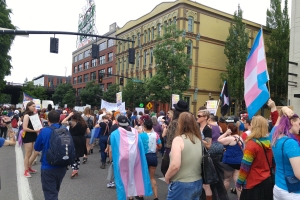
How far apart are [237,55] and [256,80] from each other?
33.2 metres

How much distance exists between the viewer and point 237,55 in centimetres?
3659

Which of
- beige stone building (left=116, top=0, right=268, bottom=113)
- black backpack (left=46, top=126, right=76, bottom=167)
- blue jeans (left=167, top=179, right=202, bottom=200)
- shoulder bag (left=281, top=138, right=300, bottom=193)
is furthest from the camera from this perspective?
beige stone building (left=116, top=0, right=268, bottom=113)

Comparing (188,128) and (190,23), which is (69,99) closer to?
(190,23)

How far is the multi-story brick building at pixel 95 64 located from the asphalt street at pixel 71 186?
36.4 meters

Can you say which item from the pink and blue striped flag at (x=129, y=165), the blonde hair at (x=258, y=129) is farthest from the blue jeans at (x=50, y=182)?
the blonde hair at (x=258, y=129)

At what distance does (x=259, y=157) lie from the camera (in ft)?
12.9

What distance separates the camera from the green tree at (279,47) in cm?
3675

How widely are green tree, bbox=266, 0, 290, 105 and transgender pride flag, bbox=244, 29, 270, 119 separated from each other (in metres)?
34.4

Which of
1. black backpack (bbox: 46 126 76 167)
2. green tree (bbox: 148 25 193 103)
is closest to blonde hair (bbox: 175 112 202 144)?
black backpack (bbox: 46 126 76 167)

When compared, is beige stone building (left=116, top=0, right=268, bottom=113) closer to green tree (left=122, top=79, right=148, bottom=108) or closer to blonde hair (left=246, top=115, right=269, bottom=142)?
green tree (left=122, top=79, right=148, bottom=108)

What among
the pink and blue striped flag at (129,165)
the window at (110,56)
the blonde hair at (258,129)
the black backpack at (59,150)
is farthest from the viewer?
the window at (110,56)

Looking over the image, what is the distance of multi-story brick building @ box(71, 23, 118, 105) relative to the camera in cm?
5525

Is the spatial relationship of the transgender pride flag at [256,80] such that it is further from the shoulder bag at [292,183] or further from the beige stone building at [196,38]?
the beige stone building at [196,38]

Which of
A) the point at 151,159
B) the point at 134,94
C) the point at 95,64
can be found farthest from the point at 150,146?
the point at 95,64
